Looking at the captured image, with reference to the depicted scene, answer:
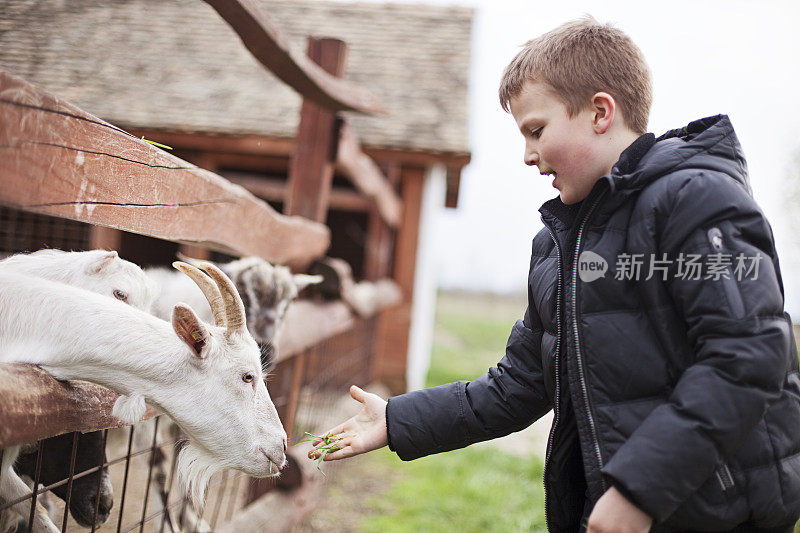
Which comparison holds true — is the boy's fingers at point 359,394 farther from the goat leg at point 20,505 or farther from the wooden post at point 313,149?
the wooden post at point 313,149

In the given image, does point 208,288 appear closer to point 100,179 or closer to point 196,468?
point 100,179

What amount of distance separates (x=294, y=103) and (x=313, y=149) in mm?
4027

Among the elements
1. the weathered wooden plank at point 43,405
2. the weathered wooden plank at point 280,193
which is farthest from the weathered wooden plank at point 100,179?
the weathered wooden plank at point 280,193

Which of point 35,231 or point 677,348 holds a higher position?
point 677,348

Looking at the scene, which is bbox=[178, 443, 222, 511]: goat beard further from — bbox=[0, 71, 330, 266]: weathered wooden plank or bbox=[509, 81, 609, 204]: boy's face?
bbox=[509, 81, 609, 204]: boy's face

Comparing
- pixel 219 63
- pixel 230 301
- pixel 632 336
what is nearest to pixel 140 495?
pixel 230 301

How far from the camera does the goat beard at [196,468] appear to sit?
1.58 metres

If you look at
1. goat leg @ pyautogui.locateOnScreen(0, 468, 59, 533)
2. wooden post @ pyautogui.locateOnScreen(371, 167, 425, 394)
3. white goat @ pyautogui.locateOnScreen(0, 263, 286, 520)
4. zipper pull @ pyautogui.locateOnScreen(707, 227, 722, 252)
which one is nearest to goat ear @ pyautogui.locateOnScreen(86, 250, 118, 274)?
white goat @ pyautogui.locateOnScreen(0, 263, 286, 520)

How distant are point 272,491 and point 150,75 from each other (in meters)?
3.29

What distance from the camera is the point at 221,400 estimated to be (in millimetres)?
1540

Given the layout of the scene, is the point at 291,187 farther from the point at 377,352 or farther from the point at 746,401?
the point at 377,352

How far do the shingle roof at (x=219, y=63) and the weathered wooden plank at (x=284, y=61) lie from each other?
0.39ft

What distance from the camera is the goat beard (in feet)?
5.19

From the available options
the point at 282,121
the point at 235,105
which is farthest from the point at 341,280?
the point at 235,105
